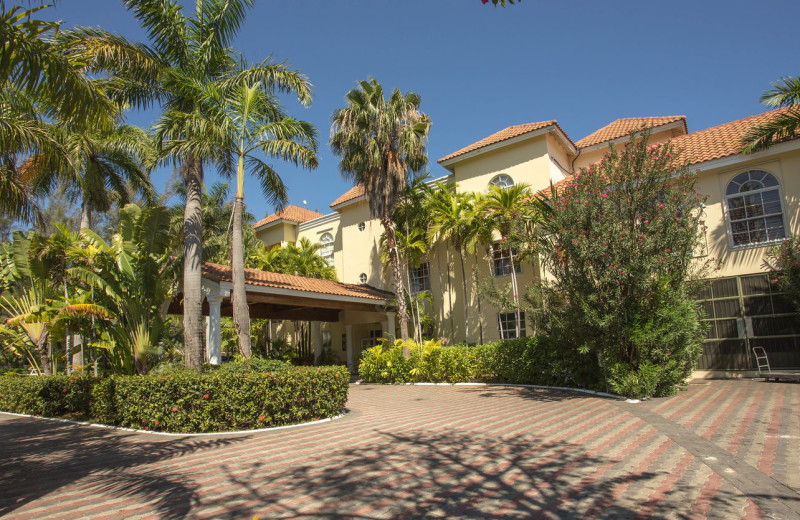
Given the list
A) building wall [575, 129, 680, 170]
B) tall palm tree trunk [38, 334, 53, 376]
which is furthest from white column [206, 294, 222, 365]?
building wall [575, 129, 680, 170]

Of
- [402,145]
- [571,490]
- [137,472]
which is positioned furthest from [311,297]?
[571,490]

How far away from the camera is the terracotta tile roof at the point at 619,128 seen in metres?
20.0

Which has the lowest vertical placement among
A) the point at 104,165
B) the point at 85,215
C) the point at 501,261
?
the point at 501,261

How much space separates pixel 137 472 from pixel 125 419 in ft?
12.7

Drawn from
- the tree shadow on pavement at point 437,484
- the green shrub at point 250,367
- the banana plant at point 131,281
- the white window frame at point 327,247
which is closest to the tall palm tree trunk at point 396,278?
the green shrub at point 250,367

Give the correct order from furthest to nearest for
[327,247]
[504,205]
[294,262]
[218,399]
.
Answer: [327,247] < [294,262] < [504,205] < [218,399]

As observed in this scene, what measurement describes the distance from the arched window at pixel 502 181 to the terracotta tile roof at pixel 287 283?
6.74 meters

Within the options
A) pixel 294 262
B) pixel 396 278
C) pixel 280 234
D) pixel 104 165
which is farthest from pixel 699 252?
pixel 280 234

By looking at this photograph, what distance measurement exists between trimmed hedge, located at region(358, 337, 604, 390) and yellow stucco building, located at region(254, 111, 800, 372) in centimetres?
379

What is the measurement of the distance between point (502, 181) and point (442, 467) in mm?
15851

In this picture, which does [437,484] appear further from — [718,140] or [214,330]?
[718,140]

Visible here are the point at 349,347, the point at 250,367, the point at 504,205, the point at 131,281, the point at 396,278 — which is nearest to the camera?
the point at 250,367

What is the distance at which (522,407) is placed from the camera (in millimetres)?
10398

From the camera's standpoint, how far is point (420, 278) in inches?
878
